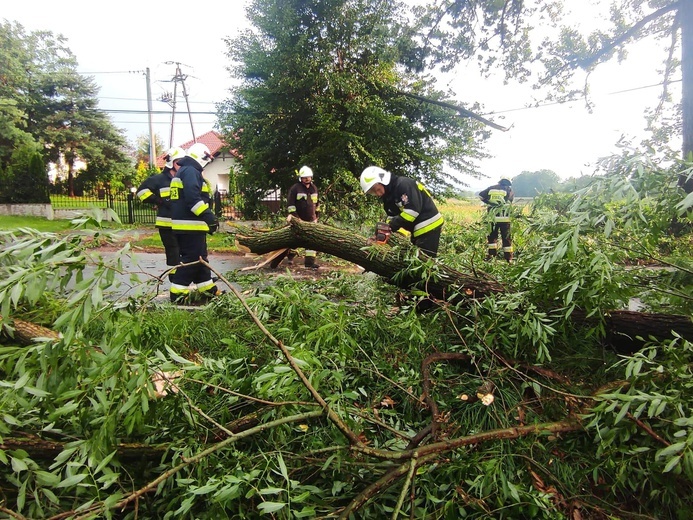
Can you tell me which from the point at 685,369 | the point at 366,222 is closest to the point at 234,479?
the point at 685,369

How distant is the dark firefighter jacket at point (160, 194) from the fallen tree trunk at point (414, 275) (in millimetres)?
2025

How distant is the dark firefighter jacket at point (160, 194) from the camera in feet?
16.1

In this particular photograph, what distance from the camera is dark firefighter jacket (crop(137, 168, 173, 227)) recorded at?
490 cm

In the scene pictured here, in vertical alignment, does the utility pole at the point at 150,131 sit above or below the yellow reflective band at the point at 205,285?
above

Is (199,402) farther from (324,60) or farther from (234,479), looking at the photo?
(324,60)

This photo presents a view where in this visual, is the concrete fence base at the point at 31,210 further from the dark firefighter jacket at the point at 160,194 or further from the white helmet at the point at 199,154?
the white helmet at the point at 199,154

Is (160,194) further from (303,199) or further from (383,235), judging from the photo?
(383,235)

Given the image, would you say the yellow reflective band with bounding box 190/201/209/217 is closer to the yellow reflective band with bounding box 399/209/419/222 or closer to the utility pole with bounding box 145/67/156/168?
the yellow reflective band with bounding box 399/209/419/222

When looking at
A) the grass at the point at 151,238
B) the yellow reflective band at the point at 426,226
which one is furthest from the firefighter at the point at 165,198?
the yellow reflective band at the point at 426,226

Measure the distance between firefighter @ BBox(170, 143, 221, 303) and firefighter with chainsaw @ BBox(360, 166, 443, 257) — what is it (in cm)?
181

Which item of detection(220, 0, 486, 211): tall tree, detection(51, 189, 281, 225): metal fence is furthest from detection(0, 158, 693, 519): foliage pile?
detection(51, 189, 281, 225): metal fence

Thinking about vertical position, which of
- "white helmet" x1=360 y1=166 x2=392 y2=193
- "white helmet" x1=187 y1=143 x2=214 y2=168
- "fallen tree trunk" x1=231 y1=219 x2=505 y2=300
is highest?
"white helmet" x1=187 y1=143 x2=214 y2=168

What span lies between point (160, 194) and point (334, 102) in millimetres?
6677

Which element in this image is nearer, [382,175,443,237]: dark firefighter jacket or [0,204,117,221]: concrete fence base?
[382,175,443,237]: dark firefighter jacket
